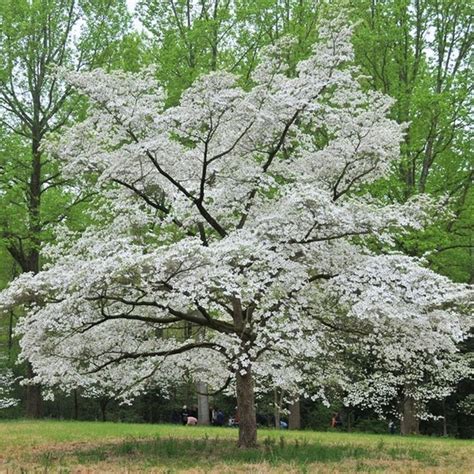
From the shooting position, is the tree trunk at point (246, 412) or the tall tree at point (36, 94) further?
the tall tree at point (36, 94)

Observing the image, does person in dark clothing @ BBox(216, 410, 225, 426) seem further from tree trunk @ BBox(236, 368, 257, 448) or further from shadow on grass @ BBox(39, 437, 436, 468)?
tree trunk @ BBox(236, 368, 257, 448)

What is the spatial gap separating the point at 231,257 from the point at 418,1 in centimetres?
1366

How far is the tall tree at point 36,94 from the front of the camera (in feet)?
60.9

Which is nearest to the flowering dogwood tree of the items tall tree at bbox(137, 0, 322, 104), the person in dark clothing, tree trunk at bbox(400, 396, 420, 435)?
tall tree at bbox(137, 0, 322, 104)

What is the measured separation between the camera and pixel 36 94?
19.9 m

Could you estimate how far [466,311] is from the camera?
899 centimetres

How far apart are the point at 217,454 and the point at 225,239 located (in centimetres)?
315

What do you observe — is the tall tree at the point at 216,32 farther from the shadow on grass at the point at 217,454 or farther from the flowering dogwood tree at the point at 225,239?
the shadow on grass at the point at 217,454

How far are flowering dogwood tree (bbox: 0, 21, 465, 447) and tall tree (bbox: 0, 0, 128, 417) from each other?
28.3 feet

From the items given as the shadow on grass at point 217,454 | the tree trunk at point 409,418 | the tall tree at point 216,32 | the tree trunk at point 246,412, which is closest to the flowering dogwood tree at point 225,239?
the tree trunk at point 246,412

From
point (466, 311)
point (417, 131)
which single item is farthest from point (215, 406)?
point (466, 311)

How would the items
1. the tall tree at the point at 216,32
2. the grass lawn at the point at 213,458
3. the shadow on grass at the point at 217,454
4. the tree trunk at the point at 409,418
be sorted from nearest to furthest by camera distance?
1. the grass lawn at the point at 213,458
2. the shadow on grass at the point at 217,454
3. the tall tree at the point at 216,32
4. the tree trunk at the point at 409,418

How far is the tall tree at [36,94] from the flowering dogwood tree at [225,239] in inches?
339

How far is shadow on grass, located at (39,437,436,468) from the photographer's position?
25.5 feet
